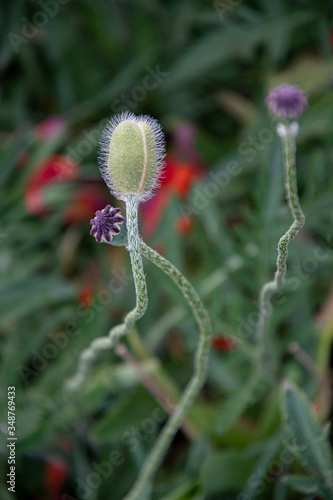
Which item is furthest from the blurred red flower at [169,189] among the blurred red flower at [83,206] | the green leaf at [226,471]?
the green leaf at [226,471]

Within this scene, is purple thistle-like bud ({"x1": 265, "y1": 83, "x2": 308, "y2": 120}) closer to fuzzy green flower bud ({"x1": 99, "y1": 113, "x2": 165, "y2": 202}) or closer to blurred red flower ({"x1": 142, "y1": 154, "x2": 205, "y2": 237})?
fuzzy green flower bud ({"x1": 99, "y1": 113, "x2": 165, "y2": 202})

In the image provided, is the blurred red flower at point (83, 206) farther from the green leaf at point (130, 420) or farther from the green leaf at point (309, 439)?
the green leaf at point (309, 439)

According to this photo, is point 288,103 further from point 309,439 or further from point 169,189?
point 169,189

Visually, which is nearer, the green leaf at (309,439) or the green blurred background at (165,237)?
the green leaf at (309,439)

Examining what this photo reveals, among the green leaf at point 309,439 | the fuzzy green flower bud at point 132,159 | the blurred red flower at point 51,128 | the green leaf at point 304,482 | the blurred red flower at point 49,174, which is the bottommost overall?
the green leaf at point 304,482

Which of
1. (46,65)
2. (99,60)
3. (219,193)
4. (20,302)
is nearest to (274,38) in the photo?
(219,193)

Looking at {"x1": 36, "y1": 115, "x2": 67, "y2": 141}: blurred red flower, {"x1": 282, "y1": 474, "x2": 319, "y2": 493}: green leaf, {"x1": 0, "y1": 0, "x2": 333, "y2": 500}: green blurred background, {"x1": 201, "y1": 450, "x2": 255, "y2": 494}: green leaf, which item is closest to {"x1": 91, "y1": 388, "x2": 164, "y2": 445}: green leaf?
{"x1": 0, "y1": 0, "x2": 333, "y2": 500}: green blurred background
